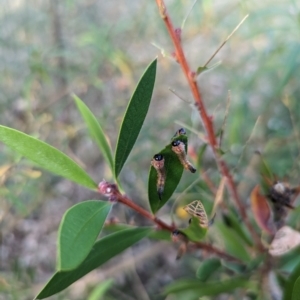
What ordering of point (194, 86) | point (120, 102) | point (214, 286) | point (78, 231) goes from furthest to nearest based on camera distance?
1. point (120, 102)
2. point (214, 286)
3. point (194, 86)
4. point (78, 231)

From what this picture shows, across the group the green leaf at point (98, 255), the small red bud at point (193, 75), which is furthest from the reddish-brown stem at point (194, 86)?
the green leaf at point (98, 255)

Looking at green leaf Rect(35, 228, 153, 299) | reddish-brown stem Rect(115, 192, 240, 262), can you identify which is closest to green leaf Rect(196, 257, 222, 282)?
reddish-brown stem Rect(115, 192, 240, 262)

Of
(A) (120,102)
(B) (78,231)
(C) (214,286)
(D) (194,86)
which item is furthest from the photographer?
(A) (120,102)

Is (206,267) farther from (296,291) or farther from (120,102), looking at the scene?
(120,102)

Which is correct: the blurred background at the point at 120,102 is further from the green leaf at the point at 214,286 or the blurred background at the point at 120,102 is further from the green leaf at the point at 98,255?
the green leaf at the point at 98,255

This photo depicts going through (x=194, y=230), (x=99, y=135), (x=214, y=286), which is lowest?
(x=214, y=286)

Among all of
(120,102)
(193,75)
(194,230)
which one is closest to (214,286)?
(194,230)
